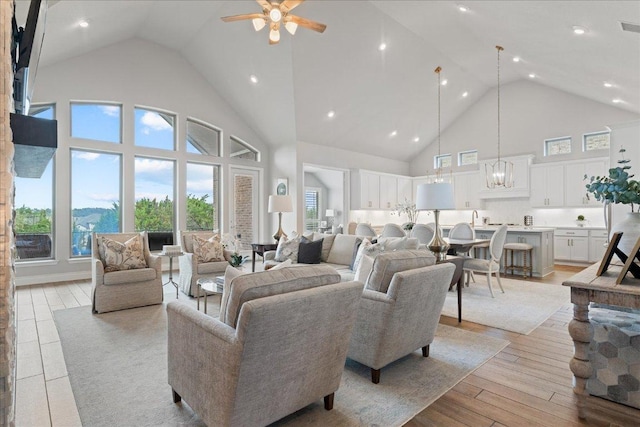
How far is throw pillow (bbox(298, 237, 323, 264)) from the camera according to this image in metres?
4.97

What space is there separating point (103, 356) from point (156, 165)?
4992mm

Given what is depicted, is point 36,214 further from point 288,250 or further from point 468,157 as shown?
point 468,157

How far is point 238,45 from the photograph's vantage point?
243 inches

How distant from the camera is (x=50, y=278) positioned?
19.1 ft

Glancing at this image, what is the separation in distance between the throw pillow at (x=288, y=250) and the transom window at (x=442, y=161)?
7.07m

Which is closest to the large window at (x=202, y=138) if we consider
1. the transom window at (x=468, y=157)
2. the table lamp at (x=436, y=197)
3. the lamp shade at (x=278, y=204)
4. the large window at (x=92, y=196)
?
the large window at (x=92, y=196)

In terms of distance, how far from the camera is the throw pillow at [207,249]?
16.2 feet

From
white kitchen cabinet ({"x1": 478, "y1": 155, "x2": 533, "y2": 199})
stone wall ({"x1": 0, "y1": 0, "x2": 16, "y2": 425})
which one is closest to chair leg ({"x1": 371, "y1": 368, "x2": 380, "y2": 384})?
stone wall ({"x1": 0, "y1": 0, "x2": 16, "y2": 425})

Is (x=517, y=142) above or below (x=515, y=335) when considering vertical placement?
above

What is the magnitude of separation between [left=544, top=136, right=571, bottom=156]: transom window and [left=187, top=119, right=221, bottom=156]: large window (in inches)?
325

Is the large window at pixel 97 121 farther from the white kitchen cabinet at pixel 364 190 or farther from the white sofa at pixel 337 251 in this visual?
the white kitchen cabinet at pixel 364 190

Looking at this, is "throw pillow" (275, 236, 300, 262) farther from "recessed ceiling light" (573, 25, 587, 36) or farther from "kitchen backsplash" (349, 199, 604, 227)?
"recessed ceiling light" (573, 25, 587, 36)

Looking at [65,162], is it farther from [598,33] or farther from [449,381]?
[598,33]

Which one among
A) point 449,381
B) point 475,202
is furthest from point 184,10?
point 475,202
